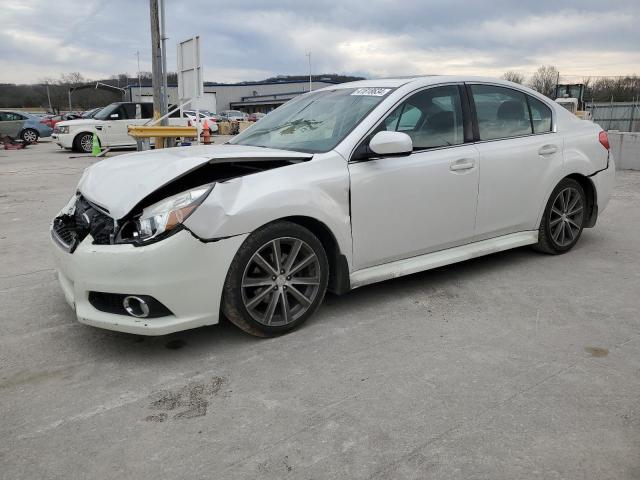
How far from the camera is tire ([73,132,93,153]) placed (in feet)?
64.6

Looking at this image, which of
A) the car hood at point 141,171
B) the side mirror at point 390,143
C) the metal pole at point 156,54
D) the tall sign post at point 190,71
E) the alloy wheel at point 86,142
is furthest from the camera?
the alloy wheel at point 86,142

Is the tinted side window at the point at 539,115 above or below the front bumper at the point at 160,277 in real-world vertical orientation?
above

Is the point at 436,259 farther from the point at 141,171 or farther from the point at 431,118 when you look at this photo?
the point at 141,171

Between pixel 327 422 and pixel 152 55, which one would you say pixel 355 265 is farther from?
pixel 152 55

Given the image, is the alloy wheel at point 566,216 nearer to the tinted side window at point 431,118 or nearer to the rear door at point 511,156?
the rear door at point 511,156

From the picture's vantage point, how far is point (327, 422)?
2.64m

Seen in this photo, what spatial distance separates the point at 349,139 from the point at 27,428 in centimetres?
253

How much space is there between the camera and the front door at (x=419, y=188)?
12.6ft

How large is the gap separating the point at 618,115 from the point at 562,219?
1143 inches

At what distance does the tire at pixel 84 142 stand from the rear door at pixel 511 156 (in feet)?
58.8

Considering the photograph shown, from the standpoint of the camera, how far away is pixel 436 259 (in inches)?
169

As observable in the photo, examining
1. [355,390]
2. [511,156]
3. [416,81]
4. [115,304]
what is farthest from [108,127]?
[355,390]

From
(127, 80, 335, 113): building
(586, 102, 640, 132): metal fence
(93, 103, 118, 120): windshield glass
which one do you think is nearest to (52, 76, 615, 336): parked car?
(93, 103, 118, 120): windshield glass

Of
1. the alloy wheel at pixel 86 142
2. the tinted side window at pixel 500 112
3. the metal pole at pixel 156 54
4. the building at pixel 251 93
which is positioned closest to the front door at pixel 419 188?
the tinted side window at pixel 500 112
